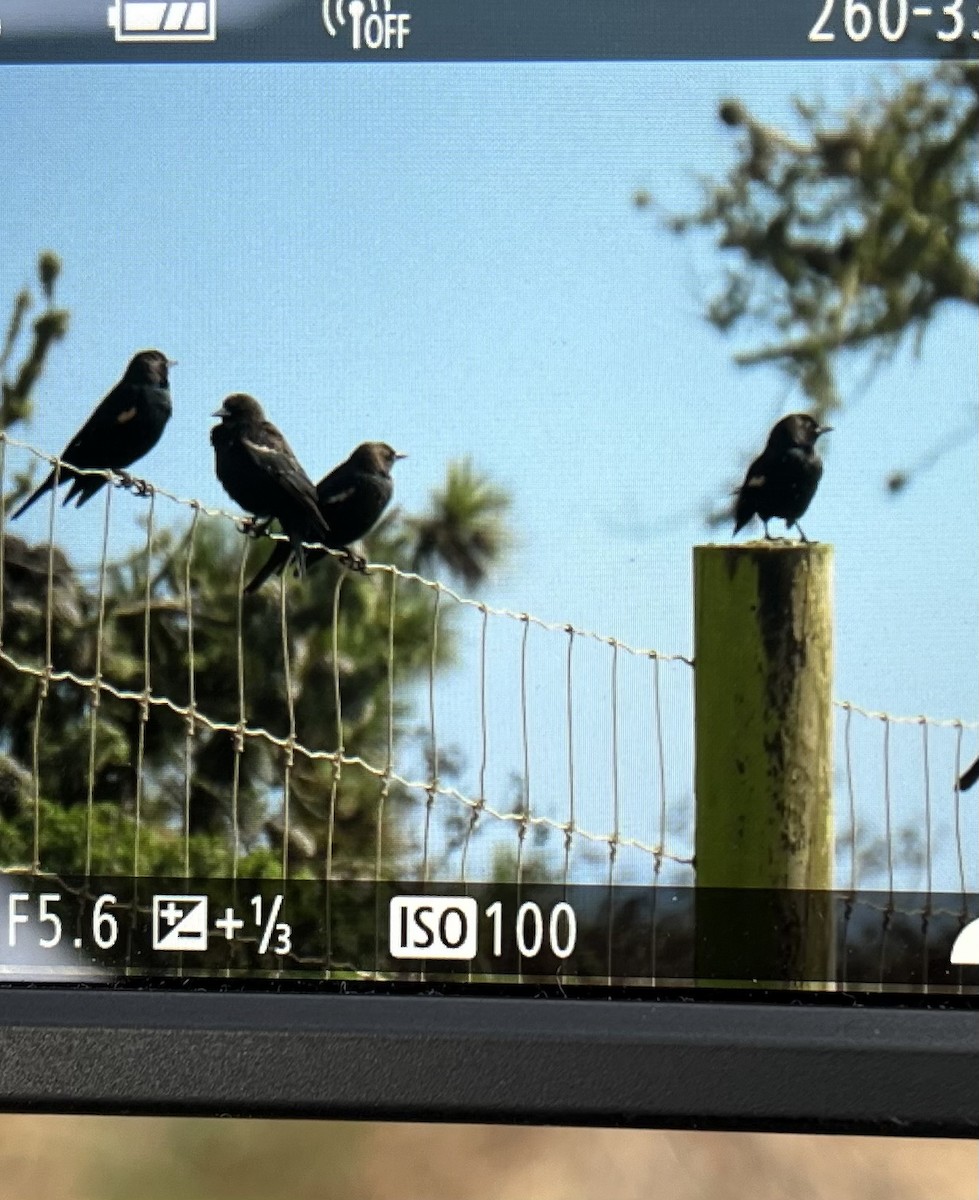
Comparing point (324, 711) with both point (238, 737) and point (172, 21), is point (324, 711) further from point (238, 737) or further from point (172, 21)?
point (172, 21)

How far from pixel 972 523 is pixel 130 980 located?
56 cm

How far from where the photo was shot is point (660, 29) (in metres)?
0.90

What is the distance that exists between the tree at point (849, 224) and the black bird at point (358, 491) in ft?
0.68

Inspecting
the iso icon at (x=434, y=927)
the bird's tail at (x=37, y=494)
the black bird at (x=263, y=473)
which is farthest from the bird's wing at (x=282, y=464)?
the iso icon at (x=434, y=927)

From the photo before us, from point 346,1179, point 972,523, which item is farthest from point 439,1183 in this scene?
point 972,523

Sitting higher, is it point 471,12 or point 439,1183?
point 471,12

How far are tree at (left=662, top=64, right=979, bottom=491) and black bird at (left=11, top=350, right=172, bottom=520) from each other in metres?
0.30

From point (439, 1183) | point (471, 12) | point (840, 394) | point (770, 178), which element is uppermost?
point (471, 12)

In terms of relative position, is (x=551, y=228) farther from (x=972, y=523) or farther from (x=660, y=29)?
(x=972, y=523)

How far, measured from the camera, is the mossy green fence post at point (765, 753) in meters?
0.89

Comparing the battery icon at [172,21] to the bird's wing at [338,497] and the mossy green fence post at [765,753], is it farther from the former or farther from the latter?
the mossy green fence post at [765,753]

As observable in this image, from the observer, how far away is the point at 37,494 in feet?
3.02

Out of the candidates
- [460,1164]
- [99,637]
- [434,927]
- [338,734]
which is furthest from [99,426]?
[460,1164]

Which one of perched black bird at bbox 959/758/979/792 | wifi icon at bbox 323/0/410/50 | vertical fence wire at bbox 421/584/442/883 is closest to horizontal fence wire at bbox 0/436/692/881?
vertical fence wire at bbox 421/584/442/883
